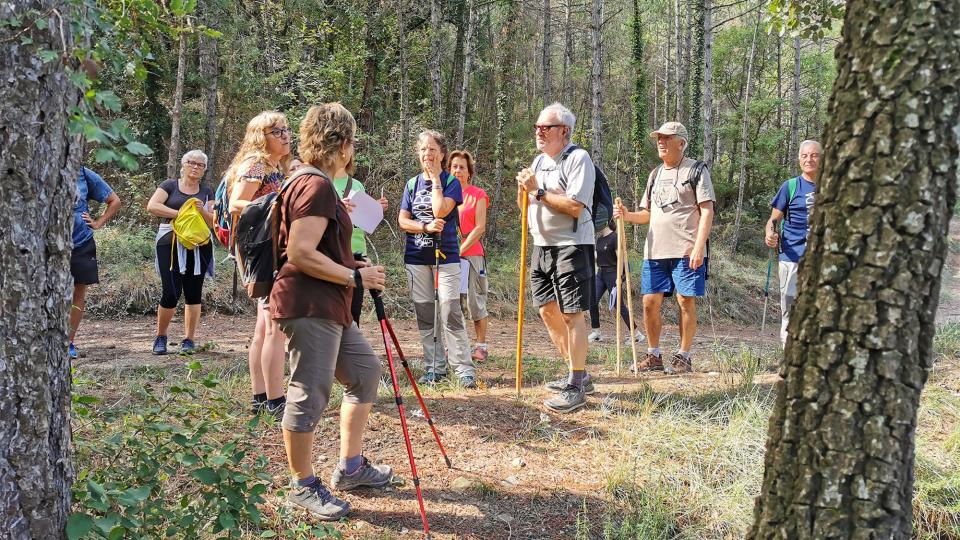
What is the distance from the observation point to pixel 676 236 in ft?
18.9

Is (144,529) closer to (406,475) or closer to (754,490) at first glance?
(406,475)

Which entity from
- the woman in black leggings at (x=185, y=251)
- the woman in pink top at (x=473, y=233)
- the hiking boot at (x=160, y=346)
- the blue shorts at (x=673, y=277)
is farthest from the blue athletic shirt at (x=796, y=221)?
the hiking boot at (x=160, y=346)

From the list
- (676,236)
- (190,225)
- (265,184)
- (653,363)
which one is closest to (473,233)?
(676,236)

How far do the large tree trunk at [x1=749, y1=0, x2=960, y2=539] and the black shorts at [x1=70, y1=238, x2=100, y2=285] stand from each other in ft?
19.3

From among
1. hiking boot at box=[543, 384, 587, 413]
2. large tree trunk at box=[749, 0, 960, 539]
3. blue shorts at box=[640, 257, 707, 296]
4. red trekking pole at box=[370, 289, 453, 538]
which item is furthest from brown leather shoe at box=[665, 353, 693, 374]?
large tree trunk at box=[749, 0, 960, 539]

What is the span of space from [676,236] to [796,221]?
3.91 ft

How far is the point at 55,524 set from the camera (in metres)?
2.30

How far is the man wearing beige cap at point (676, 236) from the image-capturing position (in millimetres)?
5656

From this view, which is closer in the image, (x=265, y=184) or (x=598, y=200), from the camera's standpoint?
(x=265, y=184)

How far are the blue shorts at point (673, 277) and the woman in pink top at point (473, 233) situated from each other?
166 centimetres

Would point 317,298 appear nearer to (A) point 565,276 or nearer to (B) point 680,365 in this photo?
(A) point 565,276

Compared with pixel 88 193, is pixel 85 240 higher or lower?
lower

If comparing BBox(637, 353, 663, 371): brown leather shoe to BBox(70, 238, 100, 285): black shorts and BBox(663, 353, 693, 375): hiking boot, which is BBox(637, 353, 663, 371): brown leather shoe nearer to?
BBox(663, 353, 693, 375): hiking boot

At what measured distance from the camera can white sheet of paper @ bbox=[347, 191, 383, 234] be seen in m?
4.52
